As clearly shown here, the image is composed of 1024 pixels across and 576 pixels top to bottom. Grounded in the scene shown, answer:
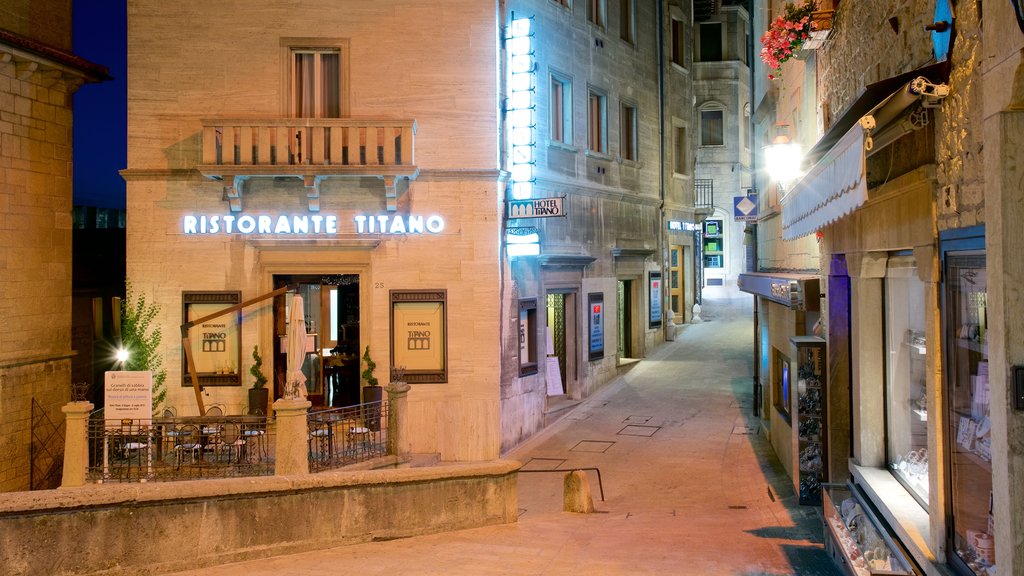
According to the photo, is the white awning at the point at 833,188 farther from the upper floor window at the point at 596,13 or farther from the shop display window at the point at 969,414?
the upper floor window at the point at 596,13

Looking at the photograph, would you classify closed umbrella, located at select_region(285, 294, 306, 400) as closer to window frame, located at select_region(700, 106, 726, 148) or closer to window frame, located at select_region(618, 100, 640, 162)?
window frame, located at select_region(618, 100, 640, 162)

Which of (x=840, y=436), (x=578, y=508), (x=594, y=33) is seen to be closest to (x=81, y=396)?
(x=578, y=508)

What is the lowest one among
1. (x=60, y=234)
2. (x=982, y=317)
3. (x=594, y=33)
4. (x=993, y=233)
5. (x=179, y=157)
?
(x=982, y=317)

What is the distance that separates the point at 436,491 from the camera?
34.2 feet

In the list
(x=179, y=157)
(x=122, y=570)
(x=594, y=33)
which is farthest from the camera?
(x=594, y=33)

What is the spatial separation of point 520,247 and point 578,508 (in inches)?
231

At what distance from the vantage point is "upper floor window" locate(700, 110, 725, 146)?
110 feet

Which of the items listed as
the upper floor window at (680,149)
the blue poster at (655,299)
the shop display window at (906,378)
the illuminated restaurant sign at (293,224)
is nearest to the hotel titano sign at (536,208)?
the illuminated restaurant sign at (293,224)

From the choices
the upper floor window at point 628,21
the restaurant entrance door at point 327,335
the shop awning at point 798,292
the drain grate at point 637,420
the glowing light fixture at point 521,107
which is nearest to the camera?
the shop awning at point 798,292

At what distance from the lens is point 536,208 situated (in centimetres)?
1505

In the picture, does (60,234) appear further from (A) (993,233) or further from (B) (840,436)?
(A) (993,233)

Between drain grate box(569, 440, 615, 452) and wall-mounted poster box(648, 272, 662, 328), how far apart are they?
30.7ft

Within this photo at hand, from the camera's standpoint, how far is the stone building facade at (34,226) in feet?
47.8

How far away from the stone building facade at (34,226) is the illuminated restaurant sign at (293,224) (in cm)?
306
